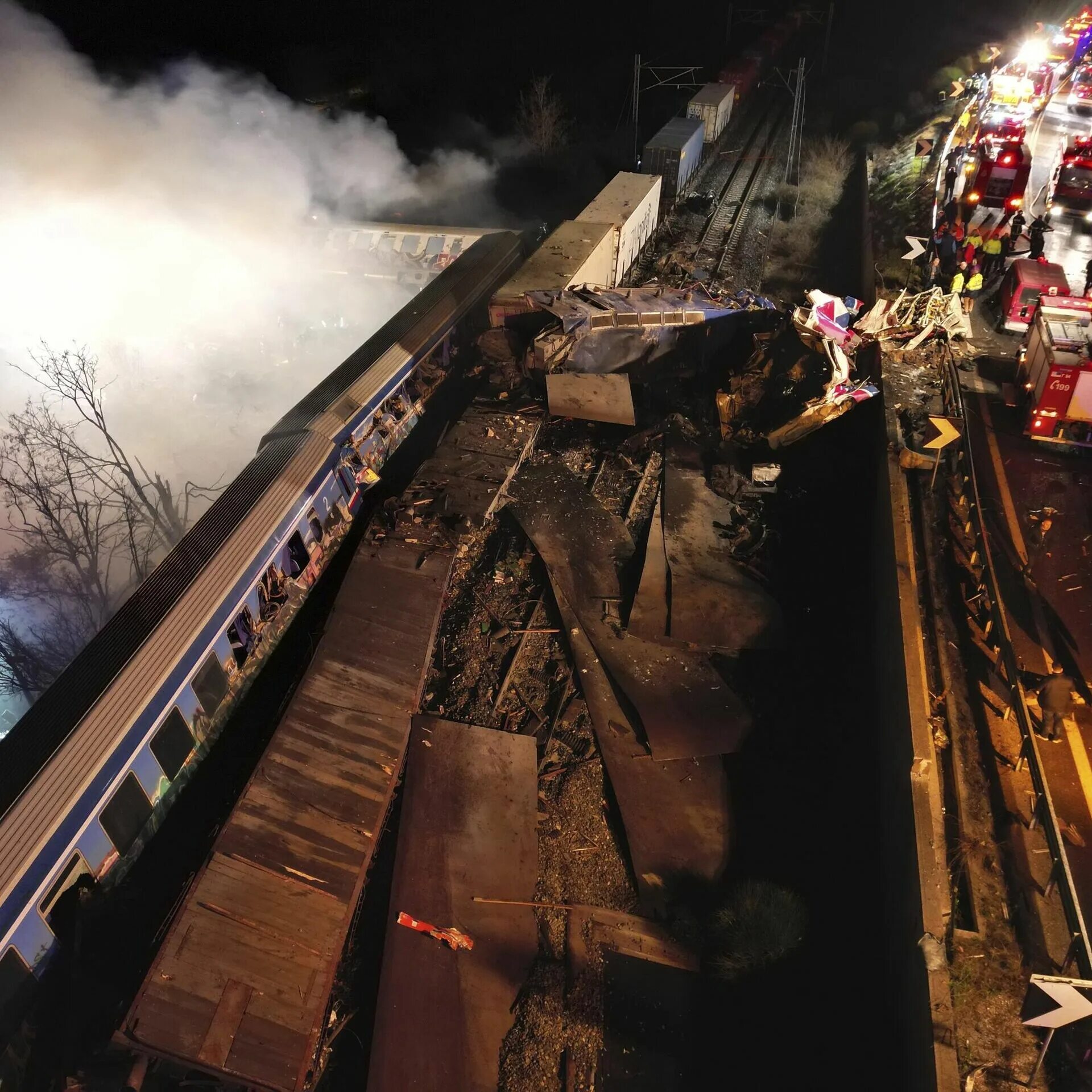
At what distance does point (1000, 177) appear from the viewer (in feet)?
56.1

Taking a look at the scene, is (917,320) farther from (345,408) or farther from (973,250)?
(345,408)

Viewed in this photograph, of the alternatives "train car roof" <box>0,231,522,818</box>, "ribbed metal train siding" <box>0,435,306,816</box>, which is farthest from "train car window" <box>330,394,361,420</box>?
"ribbed metal train siding" <box>0,435,306,816</box>

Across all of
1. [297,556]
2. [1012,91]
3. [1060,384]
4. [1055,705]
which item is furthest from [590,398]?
[1012,91]

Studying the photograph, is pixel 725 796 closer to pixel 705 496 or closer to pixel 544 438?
pixel 705 496

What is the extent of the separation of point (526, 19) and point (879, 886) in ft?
165

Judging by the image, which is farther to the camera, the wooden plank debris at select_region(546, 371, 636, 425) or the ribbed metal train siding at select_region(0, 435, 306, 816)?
the wooden plank debris at select_region(546, 371, 636, 425)

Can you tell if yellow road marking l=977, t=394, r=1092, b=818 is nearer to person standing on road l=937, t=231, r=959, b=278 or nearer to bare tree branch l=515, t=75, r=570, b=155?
person standing on road l=937, t=231, r=959, b=278

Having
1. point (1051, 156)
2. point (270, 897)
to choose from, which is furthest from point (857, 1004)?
point (1051, 156)

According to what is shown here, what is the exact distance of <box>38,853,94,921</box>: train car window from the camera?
6055mm

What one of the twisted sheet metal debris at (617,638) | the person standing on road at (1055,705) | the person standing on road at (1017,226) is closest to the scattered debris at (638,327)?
the twisted sheet metal debris at (617,638)

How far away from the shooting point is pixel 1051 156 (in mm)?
22078

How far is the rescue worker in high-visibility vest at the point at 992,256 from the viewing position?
1595cm

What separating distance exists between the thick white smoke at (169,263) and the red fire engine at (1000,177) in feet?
50.2

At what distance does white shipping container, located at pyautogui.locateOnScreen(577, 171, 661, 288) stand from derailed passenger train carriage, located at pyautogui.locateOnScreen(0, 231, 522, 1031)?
8966mm
